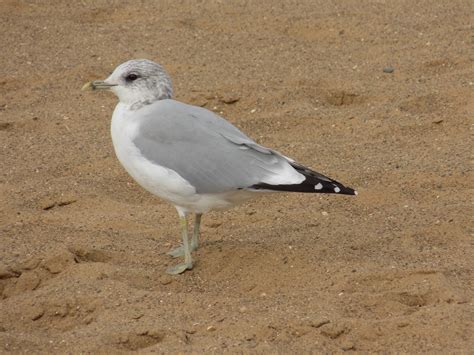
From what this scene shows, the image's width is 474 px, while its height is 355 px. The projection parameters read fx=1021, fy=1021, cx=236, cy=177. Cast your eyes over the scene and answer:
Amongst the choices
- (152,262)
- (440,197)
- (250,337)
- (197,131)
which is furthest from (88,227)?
(440,197)

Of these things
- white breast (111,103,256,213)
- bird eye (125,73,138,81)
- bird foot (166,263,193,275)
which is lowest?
bird foot (166,263,193,275)

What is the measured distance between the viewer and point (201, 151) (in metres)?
5.40

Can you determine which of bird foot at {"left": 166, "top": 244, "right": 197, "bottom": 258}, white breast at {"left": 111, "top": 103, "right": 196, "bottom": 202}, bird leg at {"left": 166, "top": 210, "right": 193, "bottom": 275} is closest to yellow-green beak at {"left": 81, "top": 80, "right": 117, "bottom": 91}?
white breast at {"left": 111, "top": 103, "right": 196, "bottom": 202}

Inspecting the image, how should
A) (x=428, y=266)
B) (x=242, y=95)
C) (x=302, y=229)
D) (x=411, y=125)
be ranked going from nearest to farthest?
(x=428, y=266)
(x=302, y=229)
(x=411, y=125)
(x=242, y=95)

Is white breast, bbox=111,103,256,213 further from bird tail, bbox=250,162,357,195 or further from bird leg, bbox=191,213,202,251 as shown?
bird leg, bbox=191,213,202,251

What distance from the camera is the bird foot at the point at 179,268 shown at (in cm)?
544

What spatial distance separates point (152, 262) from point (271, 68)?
3024 millimetres

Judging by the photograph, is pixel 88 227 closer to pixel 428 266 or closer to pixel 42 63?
pixel 428 266

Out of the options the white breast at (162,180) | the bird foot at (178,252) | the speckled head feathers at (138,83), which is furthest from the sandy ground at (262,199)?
the speckled head feathers at (138,83)

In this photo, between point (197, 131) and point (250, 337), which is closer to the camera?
point (250, 337)

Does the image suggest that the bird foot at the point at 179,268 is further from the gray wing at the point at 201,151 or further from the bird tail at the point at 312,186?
the bird tail at the point at 312,186

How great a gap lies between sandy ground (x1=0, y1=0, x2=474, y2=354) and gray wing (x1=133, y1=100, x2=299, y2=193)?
1.62 feet

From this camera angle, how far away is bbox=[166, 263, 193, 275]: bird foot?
5.44 m

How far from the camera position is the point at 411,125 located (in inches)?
284
